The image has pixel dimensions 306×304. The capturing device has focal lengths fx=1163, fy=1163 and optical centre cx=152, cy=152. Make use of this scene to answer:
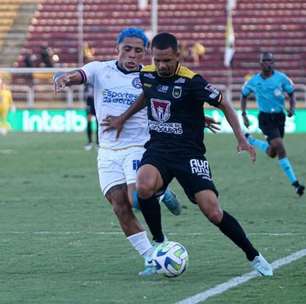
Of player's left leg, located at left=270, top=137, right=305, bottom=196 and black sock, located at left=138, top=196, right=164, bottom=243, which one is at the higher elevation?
black sock, located at left=138, top=196, right=164, bottom=243

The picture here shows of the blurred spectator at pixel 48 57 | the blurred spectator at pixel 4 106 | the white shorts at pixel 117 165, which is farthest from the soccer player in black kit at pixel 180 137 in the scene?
the blurred spectator at pixel 48 57

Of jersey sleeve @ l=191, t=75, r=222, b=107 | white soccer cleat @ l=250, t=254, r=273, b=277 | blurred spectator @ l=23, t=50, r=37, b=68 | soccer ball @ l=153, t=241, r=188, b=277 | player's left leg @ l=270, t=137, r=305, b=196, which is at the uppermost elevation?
jersey sleeve @ l=191, t=75, r=222, b=107

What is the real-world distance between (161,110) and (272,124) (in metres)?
9.63

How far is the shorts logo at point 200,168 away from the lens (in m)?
9.11

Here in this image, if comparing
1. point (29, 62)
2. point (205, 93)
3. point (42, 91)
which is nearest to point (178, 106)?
point (205, 93)

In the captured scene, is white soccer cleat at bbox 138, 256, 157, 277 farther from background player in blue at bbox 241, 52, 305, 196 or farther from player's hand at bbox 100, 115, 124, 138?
background player in blue at bbox 241, 52, 305, 196

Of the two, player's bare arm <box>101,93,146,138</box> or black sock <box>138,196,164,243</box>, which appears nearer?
black sock <box>138,196,164,243</box>

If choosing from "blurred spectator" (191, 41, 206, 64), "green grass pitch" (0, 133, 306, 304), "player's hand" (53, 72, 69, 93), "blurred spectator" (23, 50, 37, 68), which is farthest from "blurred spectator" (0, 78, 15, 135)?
"player's hand" (53, 72, 69, 93)

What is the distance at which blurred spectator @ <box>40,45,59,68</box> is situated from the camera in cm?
4234

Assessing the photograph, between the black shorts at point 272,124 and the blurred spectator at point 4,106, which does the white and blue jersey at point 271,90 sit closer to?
the black shorts at point 272,124

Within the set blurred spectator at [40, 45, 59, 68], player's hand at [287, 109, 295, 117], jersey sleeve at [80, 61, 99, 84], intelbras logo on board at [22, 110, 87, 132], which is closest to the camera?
jersey sleeve at [80, 61, 99, 84]

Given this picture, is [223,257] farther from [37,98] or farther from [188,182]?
[37,98]

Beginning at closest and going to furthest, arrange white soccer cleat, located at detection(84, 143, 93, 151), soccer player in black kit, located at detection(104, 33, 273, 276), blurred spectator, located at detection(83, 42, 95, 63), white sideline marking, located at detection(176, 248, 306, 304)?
white sideline marking, located at detection(176, 248, 306, 304), soccer player in black kit, located at detection(104, 33, 273, 276), white soccer cleat, located at detection(84, 143, 93, 151), blurred spectator, located at detection(83, 42, 95, 63)

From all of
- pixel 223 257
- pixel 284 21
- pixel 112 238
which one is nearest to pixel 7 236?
pixel 112 238
